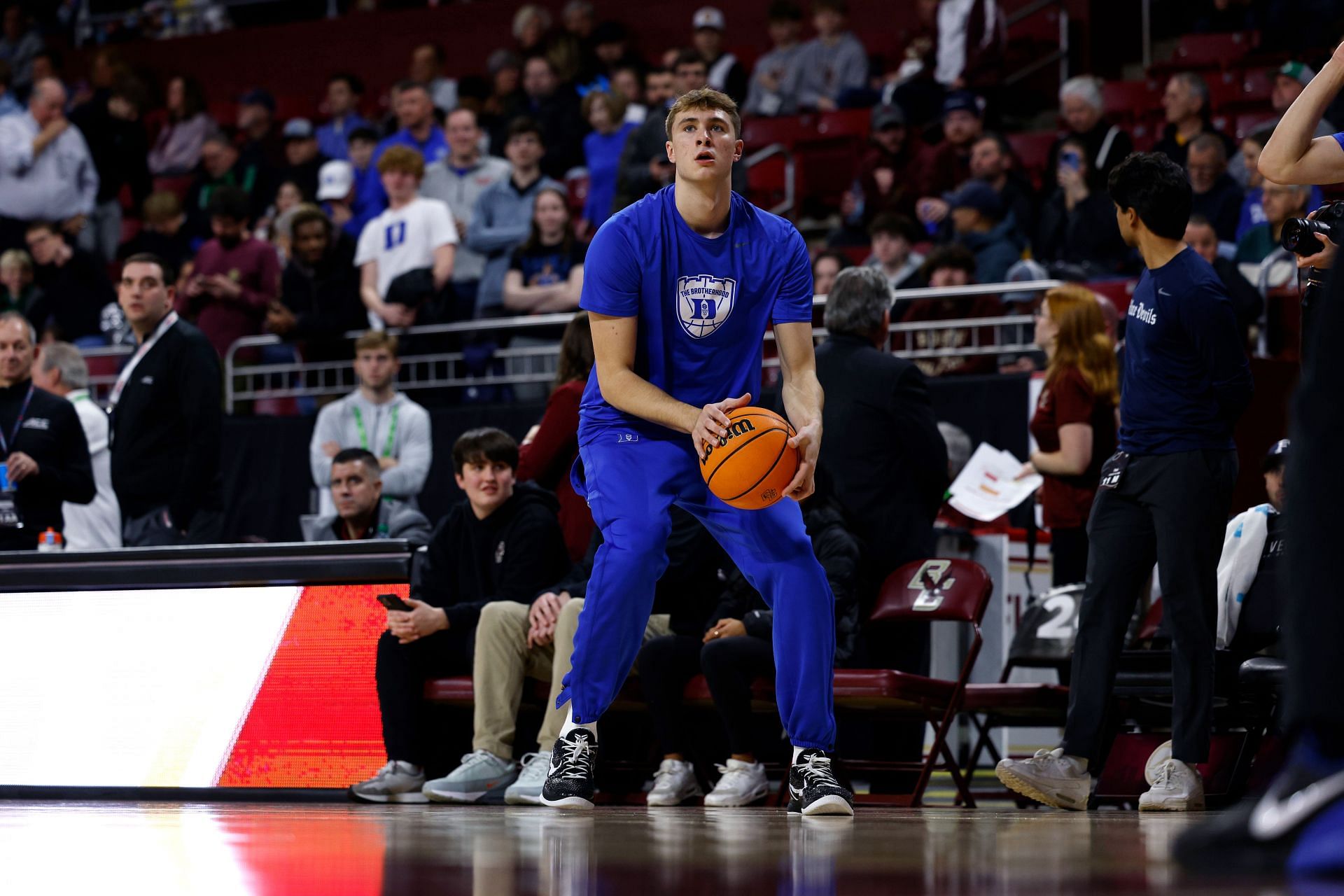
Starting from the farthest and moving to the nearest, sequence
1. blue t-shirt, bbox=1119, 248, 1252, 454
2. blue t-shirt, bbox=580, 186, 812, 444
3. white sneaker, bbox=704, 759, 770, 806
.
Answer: white sneaker, bbox=704, 759, 770, 806 < blue t-shirt, bbox=1119, 248, 1252, 454 < blue t-shirt, bbox=580, 186, 812, 444

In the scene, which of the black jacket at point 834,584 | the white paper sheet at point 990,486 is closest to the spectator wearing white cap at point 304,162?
the white paper sheet at point 990,486

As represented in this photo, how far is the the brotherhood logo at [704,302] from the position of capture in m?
4.80

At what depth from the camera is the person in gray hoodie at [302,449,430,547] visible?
7812mm

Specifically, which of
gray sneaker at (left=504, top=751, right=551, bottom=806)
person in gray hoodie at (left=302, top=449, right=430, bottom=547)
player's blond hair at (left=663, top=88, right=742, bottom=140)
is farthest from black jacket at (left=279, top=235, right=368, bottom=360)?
player's blond hair at (left=663, top=88, right=742, bottom=140)

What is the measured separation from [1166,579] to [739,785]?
1653 millimetres

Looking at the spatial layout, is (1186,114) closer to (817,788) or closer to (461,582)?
(461,582)

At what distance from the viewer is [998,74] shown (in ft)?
44.7

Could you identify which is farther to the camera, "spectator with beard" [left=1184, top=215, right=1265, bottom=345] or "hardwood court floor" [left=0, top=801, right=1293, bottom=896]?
"spectator with beard" [left=1184, top=215, right=1265, bottom=345]

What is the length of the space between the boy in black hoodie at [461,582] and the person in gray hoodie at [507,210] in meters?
4.61

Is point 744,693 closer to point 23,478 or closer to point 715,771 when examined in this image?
point 715,771

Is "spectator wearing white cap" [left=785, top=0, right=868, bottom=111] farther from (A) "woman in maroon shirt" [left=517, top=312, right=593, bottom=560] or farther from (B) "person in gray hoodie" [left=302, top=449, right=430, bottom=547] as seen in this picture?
(A) "woman in maroon shirt" [left=517, top=312, right=593, bottom=560]

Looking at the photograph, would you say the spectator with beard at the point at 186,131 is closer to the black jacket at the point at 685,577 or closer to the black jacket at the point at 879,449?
the black jacket at the point at 685,577

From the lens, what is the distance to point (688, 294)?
480 centimetres

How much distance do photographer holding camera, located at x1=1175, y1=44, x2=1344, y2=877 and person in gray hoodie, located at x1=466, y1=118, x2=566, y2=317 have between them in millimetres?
9619
